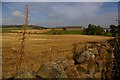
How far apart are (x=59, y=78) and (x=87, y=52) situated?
1.51 m

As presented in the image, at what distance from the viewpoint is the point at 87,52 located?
6.91 m

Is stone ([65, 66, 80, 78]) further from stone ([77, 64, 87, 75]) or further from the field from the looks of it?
the field

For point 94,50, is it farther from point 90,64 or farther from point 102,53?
point 90,64

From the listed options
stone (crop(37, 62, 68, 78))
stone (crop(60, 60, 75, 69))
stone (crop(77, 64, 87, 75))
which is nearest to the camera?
stone (crop(37, 62, 68, 78))

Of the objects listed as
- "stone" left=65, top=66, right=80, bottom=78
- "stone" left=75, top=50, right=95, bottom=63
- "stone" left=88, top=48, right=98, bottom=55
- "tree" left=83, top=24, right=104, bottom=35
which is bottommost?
"stone" left=65, top=66, right=80, bottom=78

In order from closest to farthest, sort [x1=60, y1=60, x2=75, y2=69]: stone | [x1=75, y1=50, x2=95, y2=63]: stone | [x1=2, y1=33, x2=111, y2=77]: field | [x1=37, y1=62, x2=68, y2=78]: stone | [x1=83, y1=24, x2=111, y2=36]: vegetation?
[x1=37, y1=62, x2=68, y2=78]: stone → [x1=60, y1=60, x2=75, y2=69]: stone → [x1=75, y1=50, x2=95, y2=63]: stone → [x1=2, y1=33, x2=111, y2=77]: field → [x1=83, y1=24, x2=111, y2=36]: vegetation

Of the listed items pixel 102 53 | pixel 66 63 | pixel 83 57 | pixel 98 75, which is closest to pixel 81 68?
pixel 83 57

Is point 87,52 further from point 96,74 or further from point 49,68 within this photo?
point 49,68

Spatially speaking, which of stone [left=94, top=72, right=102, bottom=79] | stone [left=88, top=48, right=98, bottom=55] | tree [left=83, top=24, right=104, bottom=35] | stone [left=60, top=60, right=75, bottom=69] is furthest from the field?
tree [left=83, top=24, right=104, bottom=35]

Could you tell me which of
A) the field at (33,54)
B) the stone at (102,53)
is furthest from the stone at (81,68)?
the field at (33,54)

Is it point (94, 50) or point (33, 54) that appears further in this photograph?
point (33, 54)

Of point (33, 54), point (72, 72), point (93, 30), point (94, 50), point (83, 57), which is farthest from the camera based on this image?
point (93, 30)

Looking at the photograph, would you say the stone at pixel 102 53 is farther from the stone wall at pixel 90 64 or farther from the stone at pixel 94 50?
the stone at pixel 94 50

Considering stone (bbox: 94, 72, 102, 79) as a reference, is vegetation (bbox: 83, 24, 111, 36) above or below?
above
